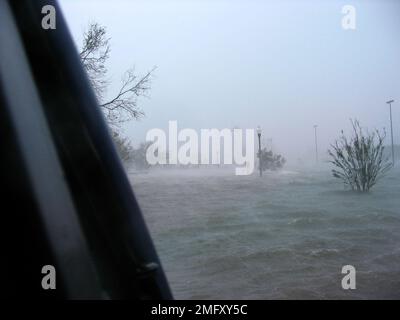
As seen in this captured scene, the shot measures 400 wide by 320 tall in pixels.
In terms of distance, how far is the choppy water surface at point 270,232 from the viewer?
64.7 inches

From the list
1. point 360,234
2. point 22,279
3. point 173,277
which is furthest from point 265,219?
point 22,279

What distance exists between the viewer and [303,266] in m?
1.73

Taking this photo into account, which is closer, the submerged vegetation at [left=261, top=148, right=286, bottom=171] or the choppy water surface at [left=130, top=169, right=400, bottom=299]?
the choppy water surface at [left=130, top=169, right=400, bottom=299]

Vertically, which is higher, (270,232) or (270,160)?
(270,160)

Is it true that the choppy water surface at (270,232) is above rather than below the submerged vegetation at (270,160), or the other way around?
below

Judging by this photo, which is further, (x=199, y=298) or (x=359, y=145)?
(x=359, y=145)

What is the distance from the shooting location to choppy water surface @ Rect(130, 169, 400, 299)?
5.39 ft

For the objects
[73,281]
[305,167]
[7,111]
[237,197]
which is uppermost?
[7,111]

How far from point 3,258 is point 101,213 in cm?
31

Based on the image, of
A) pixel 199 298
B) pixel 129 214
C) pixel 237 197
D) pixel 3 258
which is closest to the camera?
pixel 3 258

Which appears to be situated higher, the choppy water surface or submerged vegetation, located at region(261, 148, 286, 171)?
submerged vegetation, located at region(261, 148, 286, 171)

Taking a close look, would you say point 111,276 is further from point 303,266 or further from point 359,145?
point 359,145

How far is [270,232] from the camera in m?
1.90

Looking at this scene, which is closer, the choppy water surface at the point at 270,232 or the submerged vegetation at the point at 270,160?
the choppy water surface at the point at 270,232
